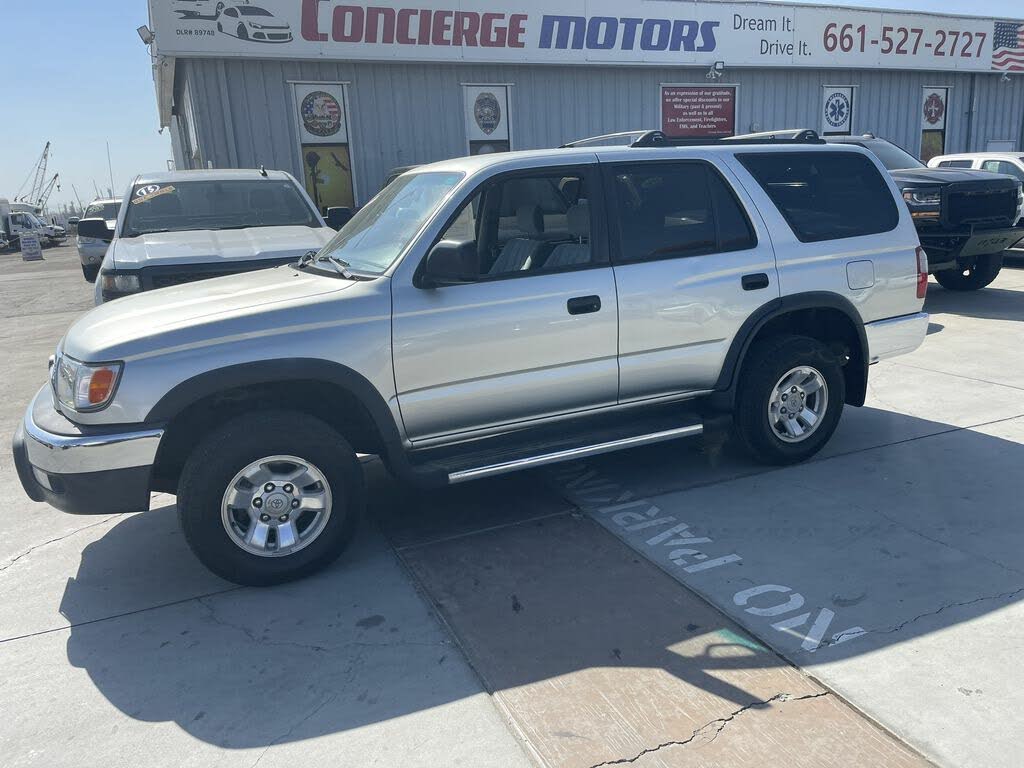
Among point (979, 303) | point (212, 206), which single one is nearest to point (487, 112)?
point (212, 206)

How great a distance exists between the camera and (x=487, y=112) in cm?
1451

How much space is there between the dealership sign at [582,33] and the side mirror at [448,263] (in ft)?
33.8

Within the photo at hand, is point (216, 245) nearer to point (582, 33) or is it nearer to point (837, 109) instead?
point (582, 33)

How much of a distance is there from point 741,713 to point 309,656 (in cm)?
165

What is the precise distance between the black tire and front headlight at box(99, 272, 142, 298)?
30.8 feet

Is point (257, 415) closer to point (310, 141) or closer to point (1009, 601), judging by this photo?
point (1009, 601)

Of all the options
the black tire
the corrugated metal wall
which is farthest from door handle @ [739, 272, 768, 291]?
the corrugated metal wall

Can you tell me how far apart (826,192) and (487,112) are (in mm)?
10406

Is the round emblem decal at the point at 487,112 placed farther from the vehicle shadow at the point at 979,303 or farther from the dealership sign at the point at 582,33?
the vehicle shadow at the point at 979,303

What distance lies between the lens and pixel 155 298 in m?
4.23

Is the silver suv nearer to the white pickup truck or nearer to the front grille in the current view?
the white pickup truck

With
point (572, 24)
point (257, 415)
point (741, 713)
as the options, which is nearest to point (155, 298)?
point (257, 415)

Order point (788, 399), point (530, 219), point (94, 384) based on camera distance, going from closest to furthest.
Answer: point (94, 384) < point (530, 219) < point (788, 399)

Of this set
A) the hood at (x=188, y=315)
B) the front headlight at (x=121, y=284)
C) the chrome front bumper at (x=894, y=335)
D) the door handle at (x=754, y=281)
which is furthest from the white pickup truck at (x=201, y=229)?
the chrome front bumper at (x=894, y=335)
